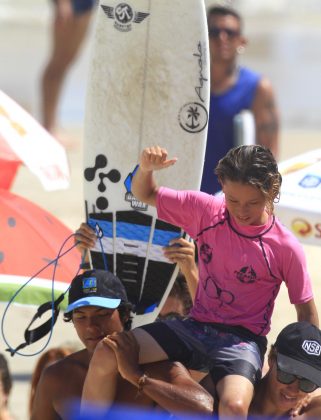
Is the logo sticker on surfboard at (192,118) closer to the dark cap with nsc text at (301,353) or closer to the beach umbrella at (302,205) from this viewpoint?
the beach umbrella at (302,205)

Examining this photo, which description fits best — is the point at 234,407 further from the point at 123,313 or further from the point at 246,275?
the point at 123,313

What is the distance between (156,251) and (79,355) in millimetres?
855

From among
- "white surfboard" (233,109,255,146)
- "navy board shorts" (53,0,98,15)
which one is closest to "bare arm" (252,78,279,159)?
"white surfboard" (233,109,255,146)

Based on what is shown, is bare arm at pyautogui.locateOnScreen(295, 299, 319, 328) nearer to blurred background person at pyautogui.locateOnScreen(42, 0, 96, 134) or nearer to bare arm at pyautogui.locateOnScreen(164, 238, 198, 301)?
bare arm at pyautogui.locateOnScreen(164, 238, 198, 301)

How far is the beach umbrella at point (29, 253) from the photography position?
440 centimetres

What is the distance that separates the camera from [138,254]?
15.5 feet

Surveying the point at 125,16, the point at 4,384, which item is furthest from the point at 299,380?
the point at 125,16

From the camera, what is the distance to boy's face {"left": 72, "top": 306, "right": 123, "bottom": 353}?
3799mm

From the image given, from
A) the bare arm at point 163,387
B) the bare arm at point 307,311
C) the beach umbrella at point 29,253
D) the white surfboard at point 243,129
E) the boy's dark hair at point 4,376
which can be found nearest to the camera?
the bare arm at point 163,387

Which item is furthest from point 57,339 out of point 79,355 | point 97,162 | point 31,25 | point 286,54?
point 31,25

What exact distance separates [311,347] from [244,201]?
1.67 feet

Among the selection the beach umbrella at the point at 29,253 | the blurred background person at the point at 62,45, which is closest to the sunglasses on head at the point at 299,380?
the beach umbrella at the point at 29,253

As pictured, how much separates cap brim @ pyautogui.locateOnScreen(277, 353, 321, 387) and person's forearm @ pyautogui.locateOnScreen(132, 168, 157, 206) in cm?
79

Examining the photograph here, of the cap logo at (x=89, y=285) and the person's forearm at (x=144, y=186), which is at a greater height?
the person's forearm at (x=144, y=186)
